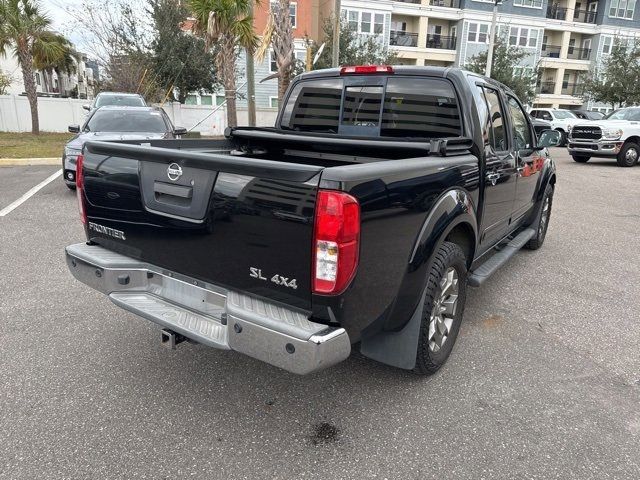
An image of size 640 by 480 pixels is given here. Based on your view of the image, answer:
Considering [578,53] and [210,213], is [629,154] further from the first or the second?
[578,53]

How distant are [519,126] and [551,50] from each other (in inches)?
1842

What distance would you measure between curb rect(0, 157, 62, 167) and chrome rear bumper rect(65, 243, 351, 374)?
36.3 feet

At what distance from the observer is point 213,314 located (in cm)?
250

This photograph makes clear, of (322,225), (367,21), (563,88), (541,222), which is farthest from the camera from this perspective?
(563,88)

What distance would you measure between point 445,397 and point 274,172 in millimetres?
1794

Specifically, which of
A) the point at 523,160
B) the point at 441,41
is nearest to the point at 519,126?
the point at 523,160

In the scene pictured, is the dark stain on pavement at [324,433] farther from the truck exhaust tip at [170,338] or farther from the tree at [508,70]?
the tree at [508,70]

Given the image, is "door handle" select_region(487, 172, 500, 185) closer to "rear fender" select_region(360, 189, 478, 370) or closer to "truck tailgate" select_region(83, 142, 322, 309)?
"rear fender" select_region(360, 189, 478, 370)

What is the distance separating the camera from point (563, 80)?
148ft

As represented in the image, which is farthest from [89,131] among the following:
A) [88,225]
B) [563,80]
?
[563,80]

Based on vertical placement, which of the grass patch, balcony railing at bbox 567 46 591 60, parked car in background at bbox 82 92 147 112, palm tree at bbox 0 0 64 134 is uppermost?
balcony railing at bbox 567 46 591 60

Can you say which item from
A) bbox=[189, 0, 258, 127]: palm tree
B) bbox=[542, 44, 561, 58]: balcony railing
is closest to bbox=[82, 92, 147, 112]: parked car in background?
bbox=[189, 0, 258, 127]: palm tree

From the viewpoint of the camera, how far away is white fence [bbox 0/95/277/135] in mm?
21375

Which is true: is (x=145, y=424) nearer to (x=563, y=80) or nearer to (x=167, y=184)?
(x=167, y=184)
